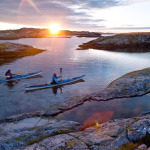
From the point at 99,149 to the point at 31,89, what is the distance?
1838 centimetres

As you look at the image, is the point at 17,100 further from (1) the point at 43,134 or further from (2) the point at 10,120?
(1) the point at 43,134

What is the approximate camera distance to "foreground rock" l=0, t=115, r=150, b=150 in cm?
988

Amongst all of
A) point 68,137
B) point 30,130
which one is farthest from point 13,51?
point 68,137

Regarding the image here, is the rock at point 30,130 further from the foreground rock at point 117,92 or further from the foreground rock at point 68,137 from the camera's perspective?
the foreground rock at point 117,92

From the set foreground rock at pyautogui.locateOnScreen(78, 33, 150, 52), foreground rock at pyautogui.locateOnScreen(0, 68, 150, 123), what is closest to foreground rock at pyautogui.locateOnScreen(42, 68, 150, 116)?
foreground rock at pyautogui.locateOnScreen(0, 68, 150, 123)

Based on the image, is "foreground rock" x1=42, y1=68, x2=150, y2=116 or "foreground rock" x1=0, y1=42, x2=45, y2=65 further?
"foreground rock" x1=0, y1=42, x2=45, y2=65

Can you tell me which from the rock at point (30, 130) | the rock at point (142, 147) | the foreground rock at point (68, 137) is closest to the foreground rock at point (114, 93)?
the rock at point (30, 130)

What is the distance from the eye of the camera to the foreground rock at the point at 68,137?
389 inches

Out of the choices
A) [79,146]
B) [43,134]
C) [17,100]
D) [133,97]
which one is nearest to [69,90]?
[17,100]

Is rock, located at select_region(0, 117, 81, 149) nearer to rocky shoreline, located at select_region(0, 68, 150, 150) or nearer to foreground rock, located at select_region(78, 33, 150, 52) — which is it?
rocky shoreline, located at select_region(0, 68, 150, 150)

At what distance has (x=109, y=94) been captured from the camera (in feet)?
69.6

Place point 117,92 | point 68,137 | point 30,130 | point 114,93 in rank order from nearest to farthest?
point 68,137
point 30,130
point 114,93
point 117,92

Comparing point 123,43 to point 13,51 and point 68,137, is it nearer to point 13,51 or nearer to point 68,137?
point 13,51

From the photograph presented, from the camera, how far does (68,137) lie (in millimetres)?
11133
